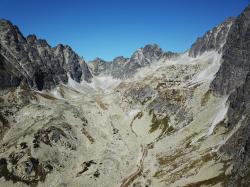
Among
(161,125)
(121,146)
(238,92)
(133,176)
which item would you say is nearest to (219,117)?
(238,92)

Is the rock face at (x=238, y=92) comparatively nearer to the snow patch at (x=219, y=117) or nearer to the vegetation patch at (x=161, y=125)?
the snow patch at (x=219, y=117)

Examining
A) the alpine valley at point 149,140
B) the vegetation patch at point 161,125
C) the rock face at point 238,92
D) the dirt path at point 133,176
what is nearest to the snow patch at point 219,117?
the alpine valley at point 149,140

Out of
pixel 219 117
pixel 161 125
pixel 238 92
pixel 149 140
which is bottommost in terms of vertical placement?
pixel 149 140

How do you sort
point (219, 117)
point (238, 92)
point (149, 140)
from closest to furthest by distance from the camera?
1. point (238, 92)
2. point (219, 117)
3. point (149, 140)

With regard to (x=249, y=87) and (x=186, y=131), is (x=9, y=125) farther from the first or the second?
(x=249, y=87)

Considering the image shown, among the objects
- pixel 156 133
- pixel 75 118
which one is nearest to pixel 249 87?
pixel 156 133

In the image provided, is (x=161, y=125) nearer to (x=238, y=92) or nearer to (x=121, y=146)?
(x=121, y=146)

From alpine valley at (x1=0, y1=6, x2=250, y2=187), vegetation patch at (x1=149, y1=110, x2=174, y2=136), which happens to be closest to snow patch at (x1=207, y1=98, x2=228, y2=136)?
alpine valley at (x1=0, y1=6, x2=250, y2=187)

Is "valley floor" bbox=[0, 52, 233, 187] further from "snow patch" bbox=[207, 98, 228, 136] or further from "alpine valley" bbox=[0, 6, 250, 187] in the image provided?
"alpine valley" bbox=[0, 6, 250, 187]

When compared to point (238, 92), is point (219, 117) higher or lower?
lower
